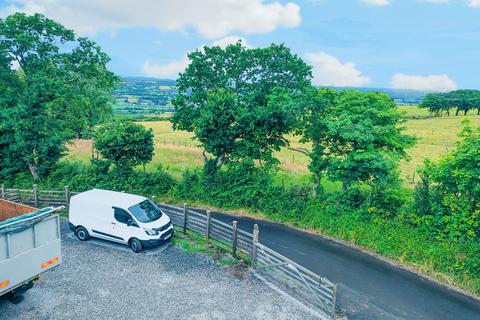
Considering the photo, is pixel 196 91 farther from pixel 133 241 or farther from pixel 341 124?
pixel 133 241

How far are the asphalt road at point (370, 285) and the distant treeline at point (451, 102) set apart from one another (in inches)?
3340

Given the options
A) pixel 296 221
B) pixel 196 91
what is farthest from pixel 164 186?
pixel 296 221

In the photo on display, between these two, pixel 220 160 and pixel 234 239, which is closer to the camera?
pixel 234 239

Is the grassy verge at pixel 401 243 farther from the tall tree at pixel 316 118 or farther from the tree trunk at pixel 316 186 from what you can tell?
the tall tree at pixel 316 118

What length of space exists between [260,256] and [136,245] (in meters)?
5.35

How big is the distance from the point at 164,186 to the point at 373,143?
13.1 metres

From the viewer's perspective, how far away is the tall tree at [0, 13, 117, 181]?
2156 cm

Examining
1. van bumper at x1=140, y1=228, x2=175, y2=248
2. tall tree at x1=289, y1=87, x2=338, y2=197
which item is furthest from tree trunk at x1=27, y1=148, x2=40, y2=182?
tall tree at x1=289, y1=87, x2=338, y2=197

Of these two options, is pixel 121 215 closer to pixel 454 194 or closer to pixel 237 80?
pixel 237 80

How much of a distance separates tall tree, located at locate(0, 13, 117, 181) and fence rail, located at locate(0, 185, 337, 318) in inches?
166

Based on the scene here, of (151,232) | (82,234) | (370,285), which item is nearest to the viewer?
(370,285)

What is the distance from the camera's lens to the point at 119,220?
14.5m

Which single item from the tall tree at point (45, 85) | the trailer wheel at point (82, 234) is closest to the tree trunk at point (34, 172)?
the tall tree at point (45, 85)

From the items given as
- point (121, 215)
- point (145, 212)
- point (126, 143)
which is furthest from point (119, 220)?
point (126, 143)
